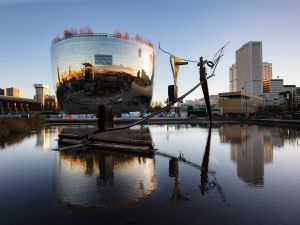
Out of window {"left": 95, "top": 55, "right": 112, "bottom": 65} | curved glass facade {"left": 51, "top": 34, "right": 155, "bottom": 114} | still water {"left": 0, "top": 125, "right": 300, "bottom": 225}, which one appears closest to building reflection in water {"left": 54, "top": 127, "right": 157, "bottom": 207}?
still water {"left": 0, "top": 125, "right": 300, "bottom": 225}

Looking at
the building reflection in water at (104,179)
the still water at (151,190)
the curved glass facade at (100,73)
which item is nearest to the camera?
the still water at (151,190)

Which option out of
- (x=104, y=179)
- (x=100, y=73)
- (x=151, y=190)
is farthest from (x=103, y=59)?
(x=151, y=190)

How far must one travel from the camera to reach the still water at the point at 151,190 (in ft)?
19.4

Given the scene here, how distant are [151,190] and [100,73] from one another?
76571mm

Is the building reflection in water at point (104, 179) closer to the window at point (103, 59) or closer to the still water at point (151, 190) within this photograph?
the still water at point (151, 190)

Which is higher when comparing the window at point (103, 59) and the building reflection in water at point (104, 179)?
the window at point (103, 59)

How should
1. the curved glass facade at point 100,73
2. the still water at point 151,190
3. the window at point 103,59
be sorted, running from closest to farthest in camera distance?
the still water at point 151,190 < the curved glass facade at point 100,73 < the window at point 103,59

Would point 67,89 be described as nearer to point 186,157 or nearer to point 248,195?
point 186,157

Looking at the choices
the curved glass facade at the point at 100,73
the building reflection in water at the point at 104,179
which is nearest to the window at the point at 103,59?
the curved glass facade at the point at 100,73

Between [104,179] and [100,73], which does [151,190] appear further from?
[100,73]

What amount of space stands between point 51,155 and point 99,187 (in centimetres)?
734

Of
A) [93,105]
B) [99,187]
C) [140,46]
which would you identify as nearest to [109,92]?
[93,105]

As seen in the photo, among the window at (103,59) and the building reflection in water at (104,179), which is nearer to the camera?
the building reflection in water at (104,179)

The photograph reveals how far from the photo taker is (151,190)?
788 centimetres
